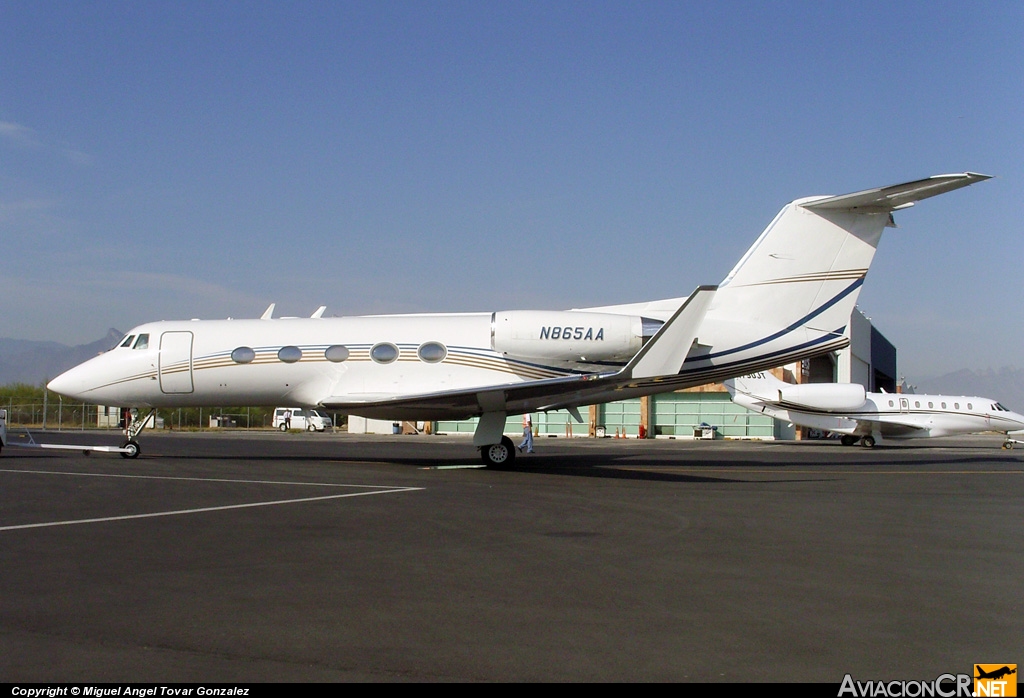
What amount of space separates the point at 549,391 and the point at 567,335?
1791 mm

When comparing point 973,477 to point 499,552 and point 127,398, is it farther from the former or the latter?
point 127,398

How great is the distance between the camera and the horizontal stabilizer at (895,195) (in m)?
16.1

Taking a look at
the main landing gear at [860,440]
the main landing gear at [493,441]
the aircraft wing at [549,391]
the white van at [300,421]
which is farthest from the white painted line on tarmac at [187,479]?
the white van at [300,421]

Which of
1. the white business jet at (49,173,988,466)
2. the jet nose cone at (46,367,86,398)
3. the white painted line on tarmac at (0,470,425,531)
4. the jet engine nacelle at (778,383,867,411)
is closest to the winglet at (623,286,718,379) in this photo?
the white business jet at (49,173,988,466)

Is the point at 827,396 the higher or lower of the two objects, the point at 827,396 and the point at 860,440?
the higher

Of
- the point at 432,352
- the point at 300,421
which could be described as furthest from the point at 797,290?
the point at 300,421

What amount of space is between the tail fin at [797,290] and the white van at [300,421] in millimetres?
41611

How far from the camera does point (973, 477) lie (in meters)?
18.7

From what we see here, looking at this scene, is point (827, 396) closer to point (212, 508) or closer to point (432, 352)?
point (432, 352)

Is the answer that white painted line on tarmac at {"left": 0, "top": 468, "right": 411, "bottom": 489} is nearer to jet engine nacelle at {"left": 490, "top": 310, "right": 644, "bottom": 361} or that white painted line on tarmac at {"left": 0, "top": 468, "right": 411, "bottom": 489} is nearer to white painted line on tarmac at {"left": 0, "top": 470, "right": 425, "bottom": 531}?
white painted line on tarmac at {"left": 0, "top": 470, "right": 425, "bottom": 531}

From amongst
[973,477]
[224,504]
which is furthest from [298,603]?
[973,477]

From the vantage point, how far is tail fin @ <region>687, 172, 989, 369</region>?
18250mm

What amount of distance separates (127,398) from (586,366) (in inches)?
427

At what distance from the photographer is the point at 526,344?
18156 mm
